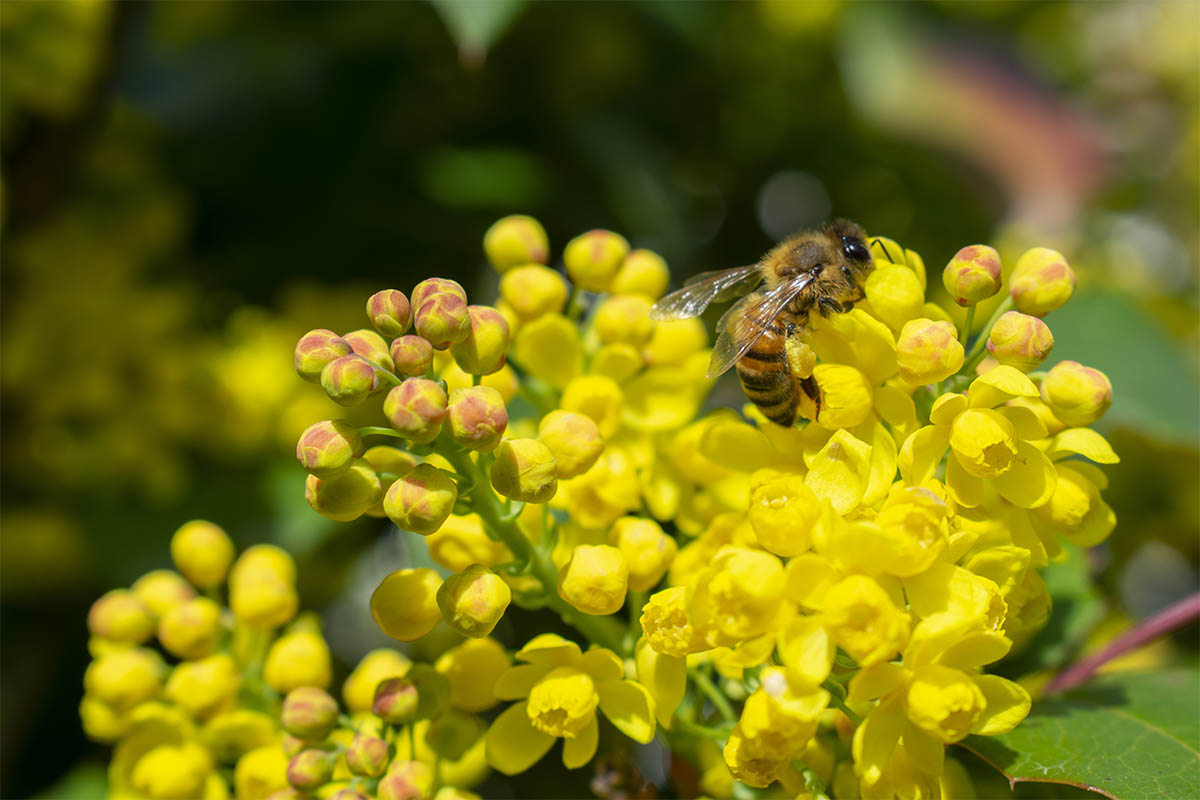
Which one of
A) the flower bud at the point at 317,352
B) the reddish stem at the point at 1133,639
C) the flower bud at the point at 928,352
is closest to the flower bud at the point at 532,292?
the flower bud at the point at 317,352

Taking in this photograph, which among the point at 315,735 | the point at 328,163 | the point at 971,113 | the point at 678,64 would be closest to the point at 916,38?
the point at 971,113

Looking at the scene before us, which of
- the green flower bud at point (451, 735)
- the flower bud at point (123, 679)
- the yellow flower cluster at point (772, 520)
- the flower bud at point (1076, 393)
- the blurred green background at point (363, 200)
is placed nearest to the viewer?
the yellow flower cluster at point (772, 520)

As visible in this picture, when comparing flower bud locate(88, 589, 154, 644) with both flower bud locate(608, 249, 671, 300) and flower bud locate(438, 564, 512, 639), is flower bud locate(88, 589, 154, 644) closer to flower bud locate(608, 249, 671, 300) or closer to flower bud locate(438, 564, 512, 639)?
flower bud locate(438, 564, 512, 639)

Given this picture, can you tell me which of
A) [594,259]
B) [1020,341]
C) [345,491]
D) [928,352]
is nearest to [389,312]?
[345,491]

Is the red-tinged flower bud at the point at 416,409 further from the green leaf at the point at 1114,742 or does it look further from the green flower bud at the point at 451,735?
the green leaf at the point at 1114,742

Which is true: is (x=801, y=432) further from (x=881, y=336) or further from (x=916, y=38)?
(x=916, y=38)

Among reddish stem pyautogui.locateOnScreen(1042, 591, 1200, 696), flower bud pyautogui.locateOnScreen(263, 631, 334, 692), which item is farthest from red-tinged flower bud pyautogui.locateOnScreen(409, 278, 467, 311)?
reddish stem pyautogui.locateOnScreen(1042, 591, 1200, 696)
